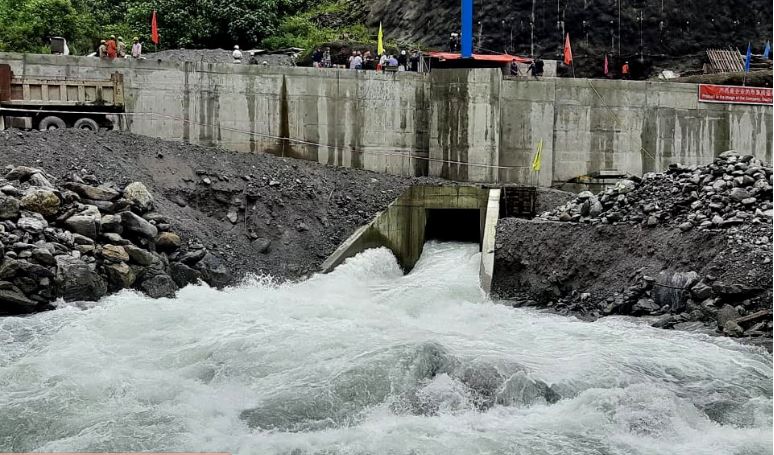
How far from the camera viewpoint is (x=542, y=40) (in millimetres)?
40406

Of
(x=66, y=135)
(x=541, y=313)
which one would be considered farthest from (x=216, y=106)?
(x=541, y=313)

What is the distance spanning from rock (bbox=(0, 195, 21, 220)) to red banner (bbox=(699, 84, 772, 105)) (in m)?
22.2

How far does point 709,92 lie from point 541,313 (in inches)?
578

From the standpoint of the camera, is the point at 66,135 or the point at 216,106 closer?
the point at 66,135

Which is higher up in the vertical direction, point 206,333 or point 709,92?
point 709,92

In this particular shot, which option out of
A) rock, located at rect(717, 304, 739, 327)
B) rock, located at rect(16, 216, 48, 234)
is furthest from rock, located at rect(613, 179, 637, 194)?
rock, located at rect(16, 216, 48, 234)

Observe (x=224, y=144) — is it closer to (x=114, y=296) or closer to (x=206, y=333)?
(x=114, y=296)

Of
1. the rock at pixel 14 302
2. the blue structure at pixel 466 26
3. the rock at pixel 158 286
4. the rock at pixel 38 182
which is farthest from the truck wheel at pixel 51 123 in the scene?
the blue structure at pixel 466 26

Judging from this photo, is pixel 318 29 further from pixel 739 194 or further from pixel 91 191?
pixel 739 194

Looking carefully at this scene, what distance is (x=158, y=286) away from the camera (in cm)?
1773

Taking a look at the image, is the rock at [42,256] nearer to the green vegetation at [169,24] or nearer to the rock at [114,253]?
the rock at [114,253]

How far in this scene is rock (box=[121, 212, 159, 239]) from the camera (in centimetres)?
1836

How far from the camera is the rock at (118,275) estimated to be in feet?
56.3

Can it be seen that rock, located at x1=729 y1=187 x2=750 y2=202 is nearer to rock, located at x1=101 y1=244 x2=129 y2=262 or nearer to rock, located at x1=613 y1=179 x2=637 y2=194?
rock, located at x1=613 y1=179 x2=637 y2=194
